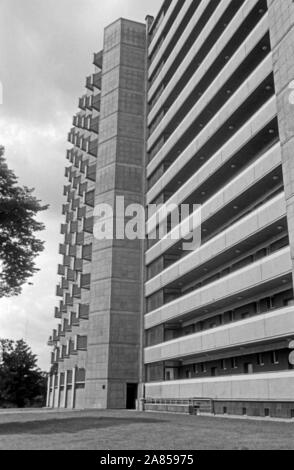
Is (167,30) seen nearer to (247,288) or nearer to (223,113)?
(223,113)

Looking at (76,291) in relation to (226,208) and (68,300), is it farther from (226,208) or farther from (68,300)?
(226,208)

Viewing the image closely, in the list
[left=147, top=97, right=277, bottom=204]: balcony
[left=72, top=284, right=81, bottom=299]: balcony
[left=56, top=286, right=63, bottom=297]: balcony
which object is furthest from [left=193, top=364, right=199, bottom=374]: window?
[left=56, top=286, right=63, bottom=297]: balcony

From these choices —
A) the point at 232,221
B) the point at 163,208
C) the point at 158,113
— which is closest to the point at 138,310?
the point at 163,208

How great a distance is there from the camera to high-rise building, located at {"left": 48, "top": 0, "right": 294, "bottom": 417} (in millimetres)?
32344

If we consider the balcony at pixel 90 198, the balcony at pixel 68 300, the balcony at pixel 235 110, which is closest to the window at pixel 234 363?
the balcony at pixel 235 110

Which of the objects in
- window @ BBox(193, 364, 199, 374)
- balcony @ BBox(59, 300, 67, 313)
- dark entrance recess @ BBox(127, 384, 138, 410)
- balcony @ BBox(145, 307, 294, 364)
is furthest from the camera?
balcony @ BBox(59, 300, 67, 313)

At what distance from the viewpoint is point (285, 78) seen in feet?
102

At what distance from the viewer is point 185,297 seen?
145 ft

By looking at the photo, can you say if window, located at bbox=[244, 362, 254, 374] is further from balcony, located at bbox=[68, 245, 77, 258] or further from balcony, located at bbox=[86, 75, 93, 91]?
balcony, located at bbox=[86, 75, 93, 91]

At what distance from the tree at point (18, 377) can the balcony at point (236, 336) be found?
34566mm

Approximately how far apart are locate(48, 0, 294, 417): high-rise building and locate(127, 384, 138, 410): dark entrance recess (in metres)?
0.12

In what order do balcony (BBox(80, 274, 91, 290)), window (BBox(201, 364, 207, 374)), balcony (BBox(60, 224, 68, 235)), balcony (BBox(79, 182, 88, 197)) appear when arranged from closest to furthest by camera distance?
window (BBox(201, 364, 207, 374)), balcony (BBox(80, 274, 91, 290)), balcony (BBox(79, 182, 88, 197)), balcony (BBox(60, 224, 68, 235))

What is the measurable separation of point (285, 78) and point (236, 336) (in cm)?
1734

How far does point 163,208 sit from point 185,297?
1137 centimetres
